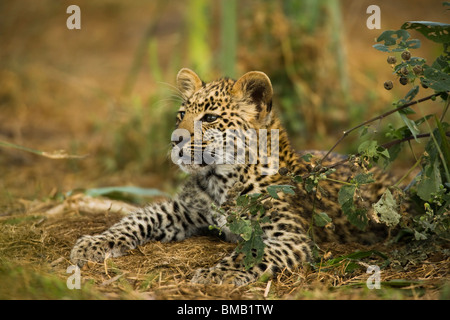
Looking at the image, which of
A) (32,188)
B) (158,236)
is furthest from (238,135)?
(32,188)

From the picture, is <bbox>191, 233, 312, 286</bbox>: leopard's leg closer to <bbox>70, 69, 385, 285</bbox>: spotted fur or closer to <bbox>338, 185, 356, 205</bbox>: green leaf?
<bbox>70, 69, 385, 285</bbox>: spotted fur

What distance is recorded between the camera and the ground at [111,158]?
174 inches

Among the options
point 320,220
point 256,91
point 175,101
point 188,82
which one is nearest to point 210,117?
point 256,91

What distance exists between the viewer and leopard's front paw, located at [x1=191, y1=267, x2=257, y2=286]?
14.9ft

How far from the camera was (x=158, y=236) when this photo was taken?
227 inches

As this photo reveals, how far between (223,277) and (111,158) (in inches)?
221

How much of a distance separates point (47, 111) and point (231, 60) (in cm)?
502

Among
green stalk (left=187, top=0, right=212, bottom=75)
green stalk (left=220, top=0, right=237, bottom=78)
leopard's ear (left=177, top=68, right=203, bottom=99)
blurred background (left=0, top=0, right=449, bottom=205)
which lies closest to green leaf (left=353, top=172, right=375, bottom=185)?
leopard's ear (left=177, top=68, right=203, bottom=99)

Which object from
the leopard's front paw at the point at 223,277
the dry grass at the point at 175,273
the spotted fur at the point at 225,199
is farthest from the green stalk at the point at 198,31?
the leopard's front paw at the point at 223,277

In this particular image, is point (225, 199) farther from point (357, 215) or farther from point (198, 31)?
point (198, 31)

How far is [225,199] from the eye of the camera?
17.9ft

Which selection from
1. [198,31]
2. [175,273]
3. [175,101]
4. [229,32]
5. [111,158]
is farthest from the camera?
[198,31]

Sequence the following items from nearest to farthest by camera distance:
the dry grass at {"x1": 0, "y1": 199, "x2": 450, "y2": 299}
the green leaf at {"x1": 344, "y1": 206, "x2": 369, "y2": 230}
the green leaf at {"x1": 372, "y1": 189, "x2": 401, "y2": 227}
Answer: the dry grass at {"x1": 0, "y1": 199, "x2": 450, "y2": 299}
the green leaf at {"x1": 372, "y1": 189, "x2": 401, "y2": 227}
the green leaf at {"x1": 344, "y1": 206, "x2": 369, "y2": 230}
